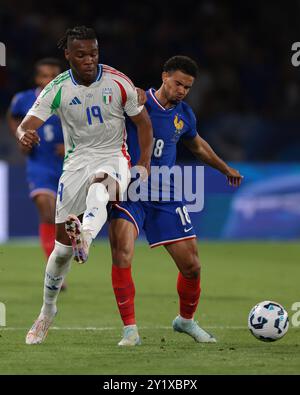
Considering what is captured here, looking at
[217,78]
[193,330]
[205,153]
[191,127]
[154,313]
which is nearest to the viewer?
[193,330]

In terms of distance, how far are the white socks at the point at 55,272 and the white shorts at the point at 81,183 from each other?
0.21 meters

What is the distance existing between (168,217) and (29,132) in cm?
123

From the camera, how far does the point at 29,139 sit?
679cm

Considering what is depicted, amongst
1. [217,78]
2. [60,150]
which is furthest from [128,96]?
[217,78]

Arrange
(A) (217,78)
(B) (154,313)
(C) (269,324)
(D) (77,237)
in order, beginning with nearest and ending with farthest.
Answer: (D) (77,237), (C) (269,324), (B) (154,313), (A) (217,78)

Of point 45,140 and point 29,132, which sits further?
point 45,140

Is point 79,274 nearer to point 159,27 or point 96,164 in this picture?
point 96,164

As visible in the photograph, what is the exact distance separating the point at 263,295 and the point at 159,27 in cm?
962

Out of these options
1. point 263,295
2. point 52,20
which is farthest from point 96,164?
point 52,20

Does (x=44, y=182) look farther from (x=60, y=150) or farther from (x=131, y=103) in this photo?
(x=131, y=103)

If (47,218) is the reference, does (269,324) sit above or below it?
below

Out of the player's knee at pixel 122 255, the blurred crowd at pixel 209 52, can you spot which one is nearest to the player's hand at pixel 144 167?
the player's knee at pixel 122 255

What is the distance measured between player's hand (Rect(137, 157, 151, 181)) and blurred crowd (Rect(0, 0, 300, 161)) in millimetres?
9603

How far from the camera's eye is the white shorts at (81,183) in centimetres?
710
